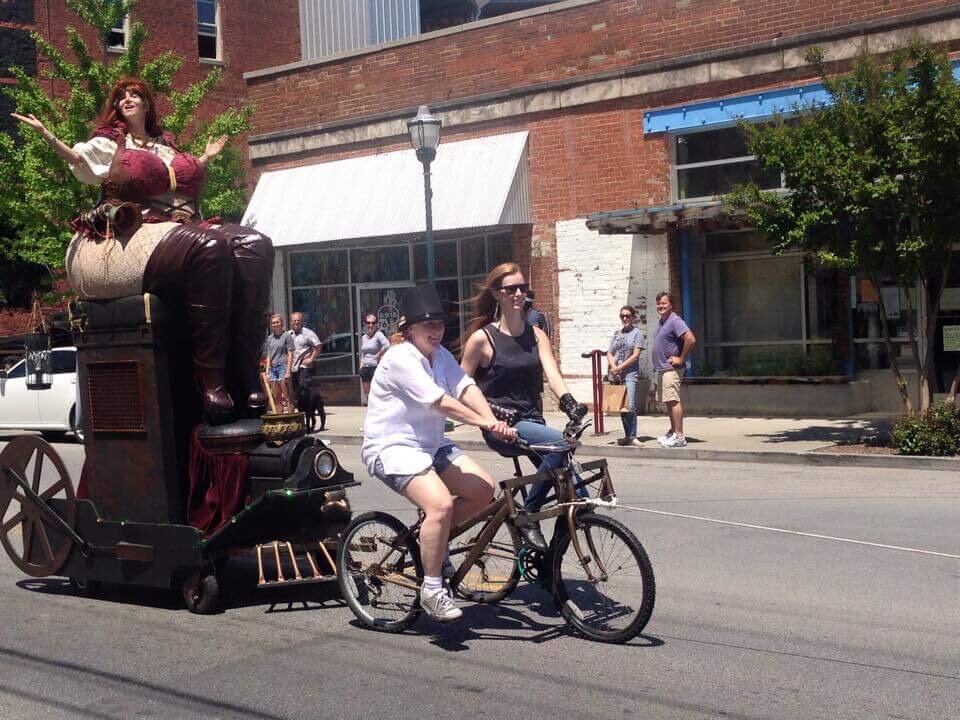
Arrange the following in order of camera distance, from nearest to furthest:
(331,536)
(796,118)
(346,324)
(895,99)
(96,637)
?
(96,637), (331,536), (895,99), (796,118), (346,324)

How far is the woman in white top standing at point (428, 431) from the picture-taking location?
612cm

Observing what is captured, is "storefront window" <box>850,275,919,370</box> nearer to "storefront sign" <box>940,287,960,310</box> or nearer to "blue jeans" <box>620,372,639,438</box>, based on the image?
"storefront sign" <box>940,287,960,310</box>

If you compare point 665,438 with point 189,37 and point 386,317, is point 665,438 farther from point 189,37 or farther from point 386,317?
point 189,37

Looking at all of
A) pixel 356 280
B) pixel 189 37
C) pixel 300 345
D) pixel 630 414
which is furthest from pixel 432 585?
pixel 189 37

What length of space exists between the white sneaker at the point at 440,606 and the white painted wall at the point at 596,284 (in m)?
14.0

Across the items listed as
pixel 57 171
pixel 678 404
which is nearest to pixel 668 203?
pixel 678 404

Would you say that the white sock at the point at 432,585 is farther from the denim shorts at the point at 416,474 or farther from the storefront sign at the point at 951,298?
the storefront sign at the point at 951,298

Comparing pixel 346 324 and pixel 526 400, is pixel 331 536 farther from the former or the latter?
pixel 346 324

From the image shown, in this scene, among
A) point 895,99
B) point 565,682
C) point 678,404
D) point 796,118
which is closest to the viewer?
point 565,682

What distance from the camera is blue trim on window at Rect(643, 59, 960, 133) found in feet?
58.5

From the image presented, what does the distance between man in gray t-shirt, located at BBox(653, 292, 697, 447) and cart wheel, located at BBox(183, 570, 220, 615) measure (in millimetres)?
9057

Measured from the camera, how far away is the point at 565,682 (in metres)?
5.52

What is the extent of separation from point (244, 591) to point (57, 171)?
16.5 metres

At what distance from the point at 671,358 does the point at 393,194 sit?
8.69 meters
